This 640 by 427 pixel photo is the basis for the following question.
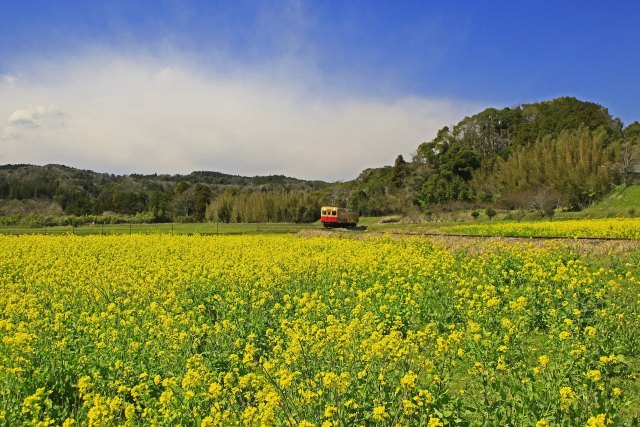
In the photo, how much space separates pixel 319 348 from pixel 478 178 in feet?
221

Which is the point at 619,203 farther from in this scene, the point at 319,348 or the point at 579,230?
the point at 319,348

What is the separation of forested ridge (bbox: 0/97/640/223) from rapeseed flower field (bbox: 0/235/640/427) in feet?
121

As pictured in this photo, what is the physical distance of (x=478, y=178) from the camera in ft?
224

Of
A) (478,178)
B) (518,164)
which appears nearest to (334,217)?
(518,164)

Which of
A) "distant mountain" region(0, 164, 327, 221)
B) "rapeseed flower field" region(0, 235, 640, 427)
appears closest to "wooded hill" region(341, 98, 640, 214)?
"distant mountain" region(0, 164, 327, 221)

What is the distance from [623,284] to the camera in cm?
1002

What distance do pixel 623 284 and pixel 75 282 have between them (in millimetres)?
12206

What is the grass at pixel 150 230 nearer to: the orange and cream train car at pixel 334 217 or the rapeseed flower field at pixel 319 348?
the orange and cream train car at pixel 334 217

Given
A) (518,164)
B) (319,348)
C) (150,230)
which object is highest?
(518,164)

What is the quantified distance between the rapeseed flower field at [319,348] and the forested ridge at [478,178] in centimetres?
3685

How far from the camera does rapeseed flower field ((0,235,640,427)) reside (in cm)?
425

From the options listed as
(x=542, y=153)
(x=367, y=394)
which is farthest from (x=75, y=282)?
(x=542, y=153)

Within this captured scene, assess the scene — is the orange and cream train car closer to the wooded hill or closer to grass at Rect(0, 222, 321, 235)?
grass at Rect(0, 222, 321, 235)

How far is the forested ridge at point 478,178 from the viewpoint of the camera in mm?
50844
